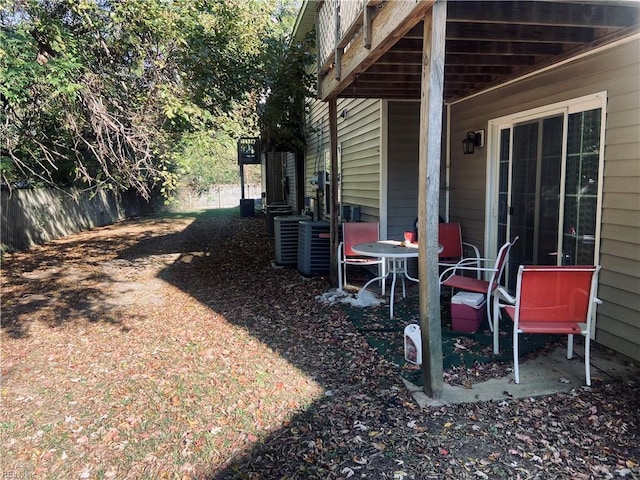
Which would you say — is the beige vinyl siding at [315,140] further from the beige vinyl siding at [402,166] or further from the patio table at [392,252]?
the patio table at [392,252]

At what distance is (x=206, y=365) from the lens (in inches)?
144

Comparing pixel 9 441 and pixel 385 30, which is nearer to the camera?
pixel 9 441

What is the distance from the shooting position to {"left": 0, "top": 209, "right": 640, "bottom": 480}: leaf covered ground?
2334mm

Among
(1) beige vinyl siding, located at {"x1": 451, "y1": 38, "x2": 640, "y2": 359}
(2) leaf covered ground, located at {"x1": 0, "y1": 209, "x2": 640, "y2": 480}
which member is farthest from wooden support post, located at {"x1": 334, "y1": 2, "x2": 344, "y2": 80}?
(2) leaf covered ground, located at {"x1": 0, "y1": 209, "x2": 640, "y2": 480}

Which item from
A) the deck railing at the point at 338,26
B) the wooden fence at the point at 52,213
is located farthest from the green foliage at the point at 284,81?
the wooden fence at the point at 52,213

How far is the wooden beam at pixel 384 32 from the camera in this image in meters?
2.68

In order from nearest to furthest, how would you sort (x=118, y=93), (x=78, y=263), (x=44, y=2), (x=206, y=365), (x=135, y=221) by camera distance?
(x=206, y=365) → (x=44, y=2) → (x=118, y=93) → (x=78, y=263) → (x=135, y=221)

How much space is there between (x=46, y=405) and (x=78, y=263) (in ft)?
20.2

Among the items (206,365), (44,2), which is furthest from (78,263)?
(206,365)

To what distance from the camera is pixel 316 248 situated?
6711 mm

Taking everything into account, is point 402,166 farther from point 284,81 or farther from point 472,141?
point 284,81

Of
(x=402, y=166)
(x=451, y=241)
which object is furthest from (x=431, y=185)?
(x=402, y=166)

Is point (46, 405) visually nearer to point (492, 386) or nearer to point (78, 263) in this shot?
point (492, 386)

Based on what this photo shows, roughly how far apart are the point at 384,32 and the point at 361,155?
415 centimetres
